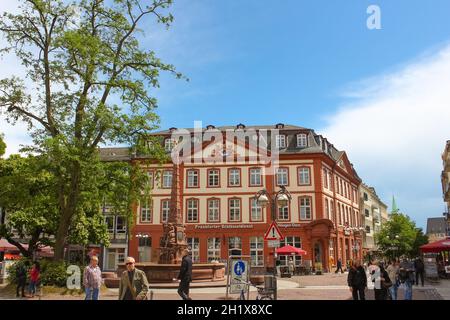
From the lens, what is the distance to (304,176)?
1822 inches

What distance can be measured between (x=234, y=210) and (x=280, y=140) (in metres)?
8.85

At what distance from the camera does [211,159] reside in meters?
47.5

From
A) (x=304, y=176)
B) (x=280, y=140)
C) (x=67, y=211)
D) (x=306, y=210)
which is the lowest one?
(x=67, y=211)

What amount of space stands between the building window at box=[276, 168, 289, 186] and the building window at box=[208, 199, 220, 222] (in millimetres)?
6490

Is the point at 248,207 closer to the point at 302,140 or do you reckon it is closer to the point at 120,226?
the point at 302,140

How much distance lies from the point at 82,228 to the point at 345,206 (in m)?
31.5

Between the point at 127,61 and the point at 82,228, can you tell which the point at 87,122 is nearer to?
the point at 127,61

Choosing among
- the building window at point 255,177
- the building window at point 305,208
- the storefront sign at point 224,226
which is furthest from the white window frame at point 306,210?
the storefront sign at point 224,226

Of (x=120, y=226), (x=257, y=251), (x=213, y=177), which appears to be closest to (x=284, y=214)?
(x=257, y=251)

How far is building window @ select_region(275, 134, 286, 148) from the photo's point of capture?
158 ft

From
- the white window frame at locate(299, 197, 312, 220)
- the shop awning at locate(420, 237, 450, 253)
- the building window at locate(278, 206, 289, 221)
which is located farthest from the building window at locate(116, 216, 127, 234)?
the shop awning at locate(420, 237, 450, 253)

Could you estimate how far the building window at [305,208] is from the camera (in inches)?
1783

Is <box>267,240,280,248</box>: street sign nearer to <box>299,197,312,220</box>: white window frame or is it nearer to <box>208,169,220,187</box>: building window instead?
<box>299,197,312,220</box>: white window frame
